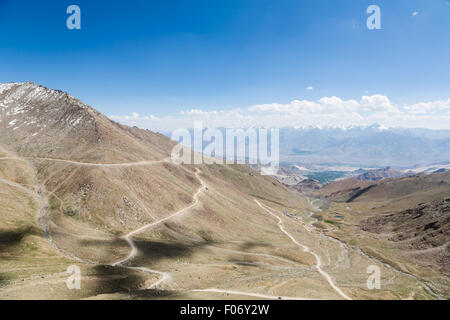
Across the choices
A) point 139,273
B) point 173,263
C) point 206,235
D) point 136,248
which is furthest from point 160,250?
point 206,235

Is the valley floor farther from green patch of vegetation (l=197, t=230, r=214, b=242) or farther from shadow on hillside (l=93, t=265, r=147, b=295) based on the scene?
green patch of vegetation (l=197, t=230, r=214, b=242)

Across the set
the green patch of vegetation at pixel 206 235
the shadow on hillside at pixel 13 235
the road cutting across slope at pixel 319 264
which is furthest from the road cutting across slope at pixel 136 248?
the road cutting across slope at pixel 319 264

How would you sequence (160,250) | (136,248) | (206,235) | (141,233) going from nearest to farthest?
(136,248) < (160,250) < (141,233) < (206,235)

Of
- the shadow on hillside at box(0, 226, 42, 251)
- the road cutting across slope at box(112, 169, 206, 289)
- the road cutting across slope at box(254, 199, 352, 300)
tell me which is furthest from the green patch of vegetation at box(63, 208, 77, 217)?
the road cutting across slope at box(254, 199, 352, 300)

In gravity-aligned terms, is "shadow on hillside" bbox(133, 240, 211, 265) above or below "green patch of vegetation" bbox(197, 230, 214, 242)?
above

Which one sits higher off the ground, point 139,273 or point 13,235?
point 13,235

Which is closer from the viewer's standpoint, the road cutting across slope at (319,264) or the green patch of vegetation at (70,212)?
the road cutting across slope at (319,264)

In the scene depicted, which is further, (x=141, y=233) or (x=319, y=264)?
(x=319, y=264)

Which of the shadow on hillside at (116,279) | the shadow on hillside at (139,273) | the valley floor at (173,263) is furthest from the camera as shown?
the shadow on hillside at (116,279)

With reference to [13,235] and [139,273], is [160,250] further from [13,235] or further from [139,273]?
[13,235]

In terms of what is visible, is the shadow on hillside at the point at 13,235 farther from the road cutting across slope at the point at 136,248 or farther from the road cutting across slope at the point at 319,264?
the road cutting across slope at the point at 319,264

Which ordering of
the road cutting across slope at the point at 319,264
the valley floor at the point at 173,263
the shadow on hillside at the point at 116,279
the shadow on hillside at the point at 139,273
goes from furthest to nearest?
the road cutting across slope at the point at 319,264
the shadow on hillside at the point at 116,279
the valley floor at the point at 173,263
the shadow on hillside at the point at 139,273
